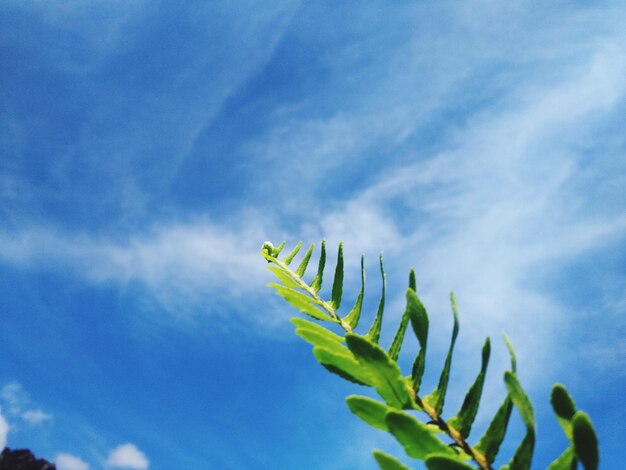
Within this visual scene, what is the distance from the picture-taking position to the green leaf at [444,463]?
103cm

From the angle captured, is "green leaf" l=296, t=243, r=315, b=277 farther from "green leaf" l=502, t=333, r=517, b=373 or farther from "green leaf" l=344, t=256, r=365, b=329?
"green leaf" l=502, t=333, r=517, b=373

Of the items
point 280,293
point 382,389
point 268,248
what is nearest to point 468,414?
point 382,389

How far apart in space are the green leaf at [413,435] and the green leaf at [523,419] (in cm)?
17

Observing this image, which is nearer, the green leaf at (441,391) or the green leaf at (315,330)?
the green leaf at (441,391)

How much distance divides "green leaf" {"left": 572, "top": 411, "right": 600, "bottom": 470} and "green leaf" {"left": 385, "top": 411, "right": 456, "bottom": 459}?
0.33 meters

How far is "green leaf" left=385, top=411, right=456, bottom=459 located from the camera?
112 centimetres

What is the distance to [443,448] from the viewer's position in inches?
45.4

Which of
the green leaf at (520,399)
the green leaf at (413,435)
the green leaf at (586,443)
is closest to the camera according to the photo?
the green leaf at (586,443)

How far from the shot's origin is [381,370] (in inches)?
50.1

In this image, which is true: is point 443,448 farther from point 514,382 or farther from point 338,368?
point 338,368

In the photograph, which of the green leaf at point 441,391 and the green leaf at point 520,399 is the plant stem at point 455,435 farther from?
the green leaf at point 520,399

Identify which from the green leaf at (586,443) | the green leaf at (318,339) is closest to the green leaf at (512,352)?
the green leaf at (586,443)

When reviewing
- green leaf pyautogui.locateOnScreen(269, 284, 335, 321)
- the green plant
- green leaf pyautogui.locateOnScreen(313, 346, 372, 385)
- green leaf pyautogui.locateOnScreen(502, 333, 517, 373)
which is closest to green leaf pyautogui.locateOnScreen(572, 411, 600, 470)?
the green plant

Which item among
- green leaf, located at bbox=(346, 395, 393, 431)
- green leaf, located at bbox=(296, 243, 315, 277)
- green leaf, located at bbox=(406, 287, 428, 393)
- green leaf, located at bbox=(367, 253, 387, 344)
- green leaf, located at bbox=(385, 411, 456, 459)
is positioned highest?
green leaf, located at bbox=(296, 243, 315, 277)
